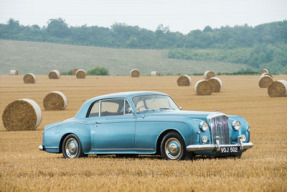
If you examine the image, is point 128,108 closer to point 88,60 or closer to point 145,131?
point 145,131

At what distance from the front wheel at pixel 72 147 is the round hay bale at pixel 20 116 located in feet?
30.2

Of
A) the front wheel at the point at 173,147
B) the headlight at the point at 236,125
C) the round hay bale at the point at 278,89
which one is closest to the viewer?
the front wheel at the point at 173,147

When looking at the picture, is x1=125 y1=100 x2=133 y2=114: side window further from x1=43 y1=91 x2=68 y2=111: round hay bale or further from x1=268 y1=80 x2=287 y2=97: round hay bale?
x1=268 y1=80 x2=287 y2=97: round hay bale

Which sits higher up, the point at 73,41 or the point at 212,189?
the point at 73,41

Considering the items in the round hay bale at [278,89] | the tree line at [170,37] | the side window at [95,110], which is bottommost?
the side window at [95,110]

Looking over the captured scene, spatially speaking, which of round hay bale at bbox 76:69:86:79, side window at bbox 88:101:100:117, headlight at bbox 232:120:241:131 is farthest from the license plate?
round hay bale at bbox 76:69:86:79

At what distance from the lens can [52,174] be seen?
9.97 metres

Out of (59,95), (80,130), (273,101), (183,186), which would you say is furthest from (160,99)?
(273,101)

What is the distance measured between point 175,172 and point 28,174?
8.71ft

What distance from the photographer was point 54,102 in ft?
105

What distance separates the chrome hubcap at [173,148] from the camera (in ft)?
35.8

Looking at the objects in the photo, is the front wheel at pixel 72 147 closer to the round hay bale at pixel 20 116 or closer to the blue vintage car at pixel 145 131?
the blue vintage car at pixel 145 131

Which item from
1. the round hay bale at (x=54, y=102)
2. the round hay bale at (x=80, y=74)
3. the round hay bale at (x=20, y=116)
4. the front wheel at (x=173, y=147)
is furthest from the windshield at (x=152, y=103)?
the round hay bale at (x=80, y=74)

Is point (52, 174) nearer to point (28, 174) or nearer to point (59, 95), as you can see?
point (28, 174)
